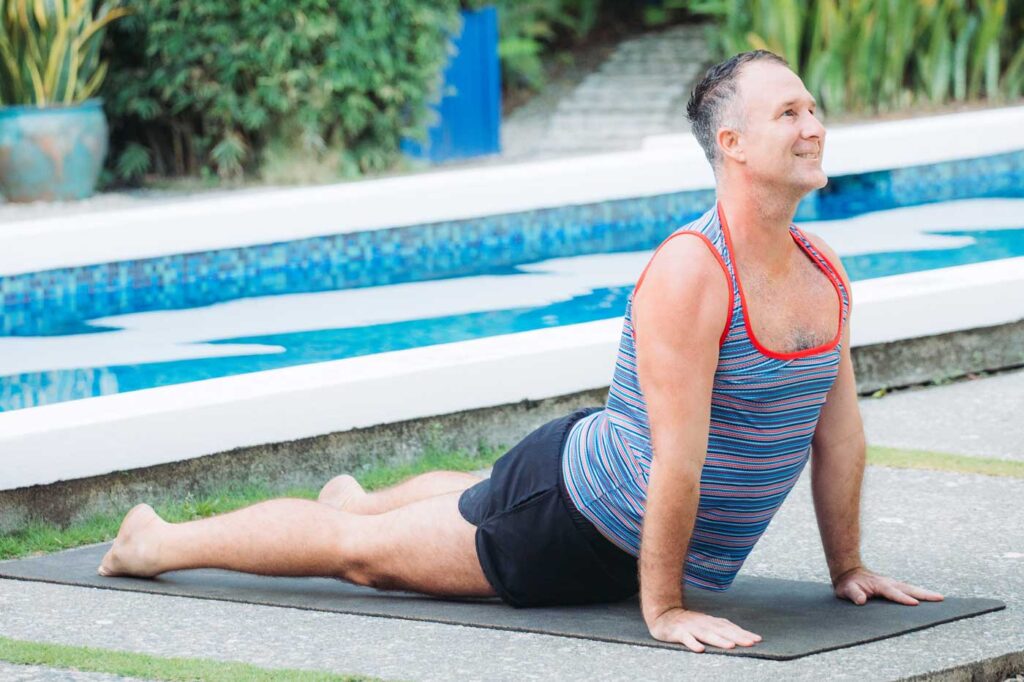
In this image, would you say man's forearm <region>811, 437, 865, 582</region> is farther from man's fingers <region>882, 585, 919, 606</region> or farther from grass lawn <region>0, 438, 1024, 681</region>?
grass lawn <region>0, 438, 1024, 681</region>

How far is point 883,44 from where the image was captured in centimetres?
1225

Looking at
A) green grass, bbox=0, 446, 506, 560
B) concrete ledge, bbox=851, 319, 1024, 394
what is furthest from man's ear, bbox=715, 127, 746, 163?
concrete ledge, bbox=851, 319, 1024, 394

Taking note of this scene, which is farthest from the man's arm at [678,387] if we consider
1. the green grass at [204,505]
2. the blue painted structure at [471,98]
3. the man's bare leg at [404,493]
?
the blue painted structure at [471,98]

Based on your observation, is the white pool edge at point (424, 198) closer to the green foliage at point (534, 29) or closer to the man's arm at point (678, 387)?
the green foliage at point (534, 29)

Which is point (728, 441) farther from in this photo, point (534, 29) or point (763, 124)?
point (534, 29)

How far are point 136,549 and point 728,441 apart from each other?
1.39 m

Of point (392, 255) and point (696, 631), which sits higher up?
point (696, 631)

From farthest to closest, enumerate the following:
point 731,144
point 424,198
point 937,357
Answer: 1. point 424,198
2. point 937,357
3. point 731,144

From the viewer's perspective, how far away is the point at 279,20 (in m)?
10.2

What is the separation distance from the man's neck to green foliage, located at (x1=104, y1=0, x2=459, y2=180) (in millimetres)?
7482

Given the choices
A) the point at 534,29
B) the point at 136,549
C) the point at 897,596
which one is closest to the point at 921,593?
the point at 897,596

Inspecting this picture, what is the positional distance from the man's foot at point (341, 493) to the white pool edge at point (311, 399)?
551 mm

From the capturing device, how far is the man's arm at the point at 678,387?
2906 mm

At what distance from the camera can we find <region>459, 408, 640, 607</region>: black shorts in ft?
10.4
